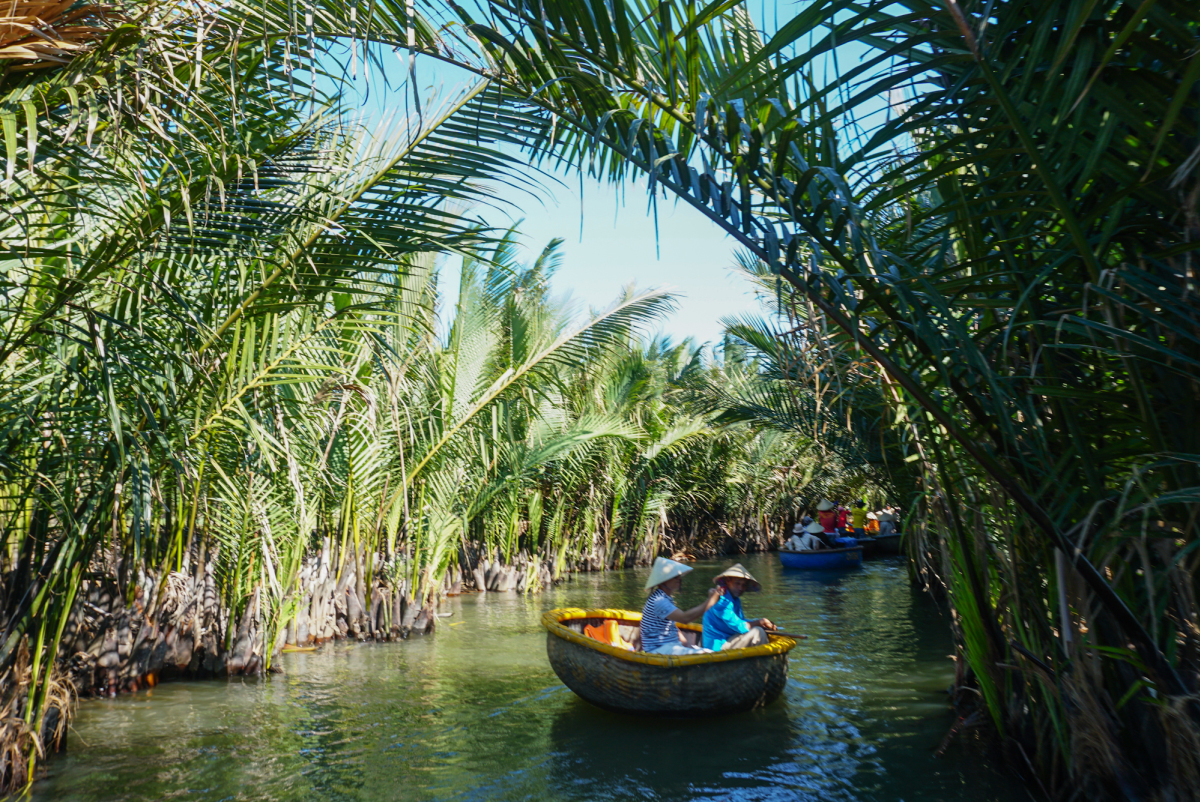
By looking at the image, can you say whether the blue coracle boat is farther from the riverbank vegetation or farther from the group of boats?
the riverbank vegetation

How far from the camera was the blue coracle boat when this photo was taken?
18672 mm

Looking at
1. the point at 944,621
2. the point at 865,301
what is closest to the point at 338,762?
the point at 865,301

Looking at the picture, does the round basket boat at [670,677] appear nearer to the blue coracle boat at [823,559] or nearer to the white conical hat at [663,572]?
the white conical hat at [663,572]

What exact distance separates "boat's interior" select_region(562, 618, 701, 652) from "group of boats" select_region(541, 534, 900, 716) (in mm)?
1115

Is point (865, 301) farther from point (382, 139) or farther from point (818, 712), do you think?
point (818, 712)

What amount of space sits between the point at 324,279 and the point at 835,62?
3.03 meters

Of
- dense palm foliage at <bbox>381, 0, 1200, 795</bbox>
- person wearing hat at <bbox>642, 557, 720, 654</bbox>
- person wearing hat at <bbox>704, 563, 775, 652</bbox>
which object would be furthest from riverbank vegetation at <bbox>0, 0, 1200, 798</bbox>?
person wearing hat at <bbox>642, 557, 720, 654</bbox>

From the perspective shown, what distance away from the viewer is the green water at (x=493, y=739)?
5.25 meters

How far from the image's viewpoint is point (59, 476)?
4.61m

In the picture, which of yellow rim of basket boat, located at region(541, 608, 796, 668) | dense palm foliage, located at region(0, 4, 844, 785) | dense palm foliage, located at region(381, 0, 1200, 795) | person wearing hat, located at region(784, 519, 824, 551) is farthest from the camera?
person wearing hat, located at region(784, 519, 824, 551)

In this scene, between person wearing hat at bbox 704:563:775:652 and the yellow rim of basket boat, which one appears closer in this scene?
the yellow rim of basket boat

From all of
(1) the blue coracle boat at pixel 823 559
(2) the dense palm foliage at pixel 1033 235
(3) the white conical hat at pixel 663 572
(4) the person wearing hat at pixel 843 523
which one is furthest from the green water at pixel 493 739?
(4) the person wearing hat at pixel 843 523

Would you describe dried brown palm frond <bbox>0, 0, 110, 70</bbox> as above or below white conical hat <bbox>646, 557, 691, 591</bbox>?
above

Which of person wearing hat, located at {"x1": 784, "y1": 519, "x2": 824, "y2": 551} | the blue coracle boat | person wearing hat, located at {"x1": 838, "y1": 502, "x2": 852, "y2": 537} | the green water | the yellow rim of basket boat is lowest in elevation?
the green water
